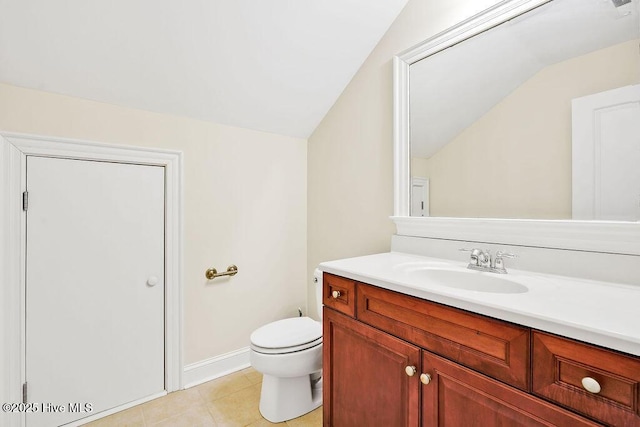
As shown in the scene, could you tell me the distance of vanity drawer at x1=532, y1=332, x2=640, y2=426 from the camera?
24.7 inches

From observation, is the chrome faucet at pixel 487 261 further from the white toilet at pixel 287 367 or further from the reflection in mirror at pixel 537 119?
the white toilet at pixel 287 367

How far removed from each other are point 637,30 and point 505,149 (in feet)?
1.77

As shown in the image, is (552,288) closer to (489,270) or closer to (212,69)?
(489,270)

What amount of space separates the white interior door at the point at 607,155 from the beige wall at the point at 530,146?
0.03m

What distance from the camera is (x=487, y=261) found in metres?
1.25

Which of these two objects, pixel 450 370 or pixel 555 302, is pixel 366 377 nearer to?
pixel 450 370

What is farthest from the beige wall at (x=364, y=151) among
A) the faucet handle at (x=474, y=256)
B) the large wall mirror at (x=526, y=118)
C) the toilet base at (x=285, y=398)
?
the toilet base at (x=285, y=398)

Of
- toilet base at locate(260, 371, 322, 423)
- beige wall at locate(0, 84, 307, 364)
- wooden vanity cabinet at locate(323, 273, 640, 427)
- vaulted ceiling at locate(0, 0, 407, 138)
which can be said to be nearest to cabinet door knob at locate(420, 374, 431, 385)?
wooden vanity cabinet at locate(323, 273, 640, 427)

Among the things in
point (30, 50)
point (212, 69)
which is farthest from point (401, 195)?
point (30, 50)

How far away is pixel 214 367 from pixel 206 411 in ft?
1.14

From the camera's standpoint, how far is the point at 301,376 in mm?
1698

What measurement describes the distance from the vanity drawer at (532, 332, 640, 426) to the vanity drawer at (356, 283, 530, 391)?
0.12 feet

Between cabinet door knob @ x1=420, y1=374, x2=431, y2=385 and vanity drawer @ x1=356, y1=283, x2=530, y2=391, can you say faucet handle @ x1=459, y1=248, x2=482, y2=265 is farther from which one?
→ cabinet door knob @ x1=420, y1=374, x2=431, y2=385

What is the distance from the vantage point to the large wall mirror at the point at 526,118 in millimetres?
1073
